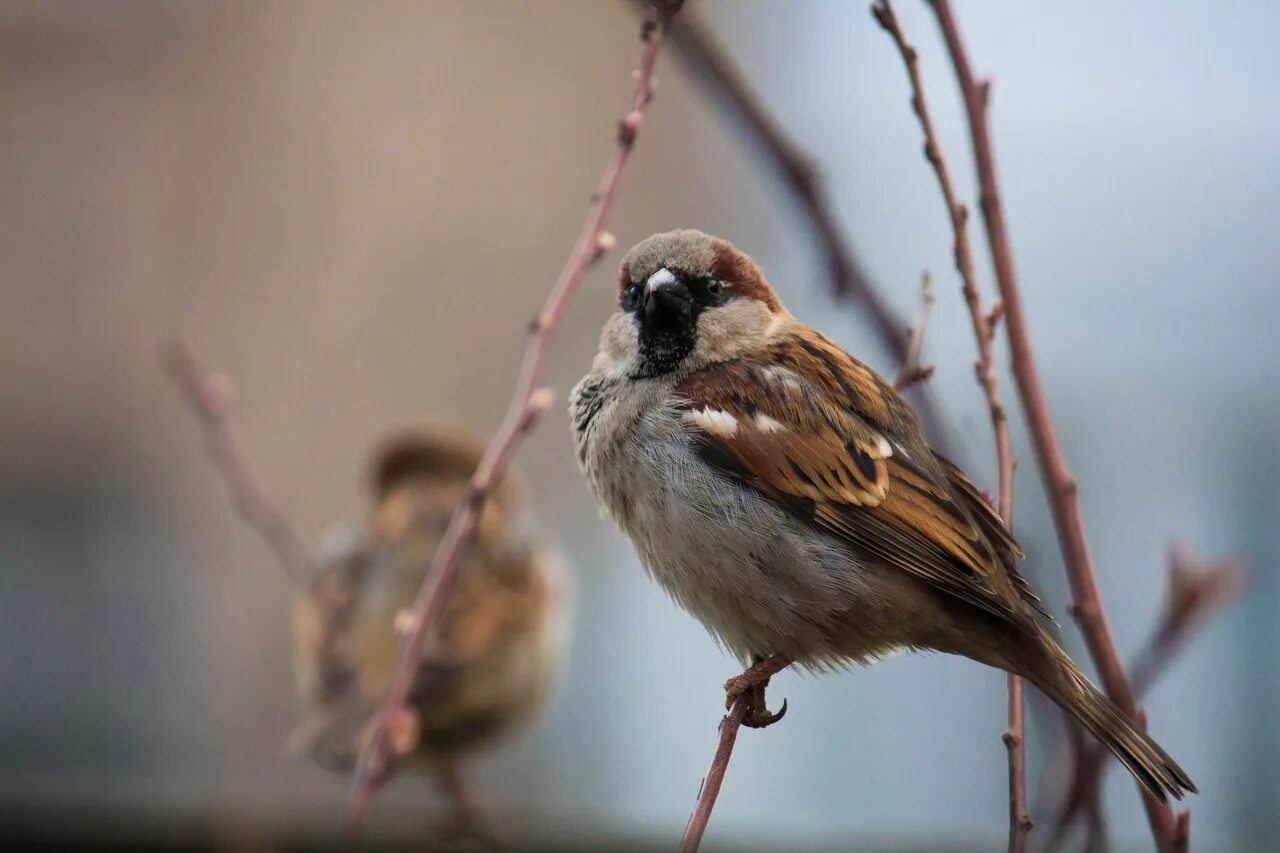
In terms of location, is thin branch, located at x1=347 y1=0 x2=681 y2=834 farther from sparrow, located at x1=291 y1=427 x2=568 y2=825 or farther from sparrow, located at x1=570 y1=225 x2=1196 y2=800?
sparrow, located at x1=291 y1=427 x2=568 y2=825

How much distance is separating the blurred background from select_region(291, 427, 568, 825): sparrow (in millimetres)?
1896

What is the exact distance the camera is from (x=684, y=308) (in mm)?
1888

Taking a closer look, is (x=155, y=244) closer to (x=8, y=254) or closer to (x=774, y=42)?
(x=8, y=254)

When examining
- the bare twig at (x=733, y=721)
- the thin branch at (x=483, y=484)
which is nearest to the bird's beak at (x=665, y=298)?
the thin branch at (x=483, y=484)

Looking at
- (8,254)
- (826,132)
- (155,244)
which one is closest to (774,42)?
(826,132)

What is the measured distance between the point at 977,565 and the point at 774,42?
551cm

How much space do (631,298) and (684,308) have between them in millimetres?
80

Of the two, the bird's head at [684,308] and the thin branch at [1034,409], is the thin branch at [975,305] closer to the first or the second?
the thin branch at [1034,409]

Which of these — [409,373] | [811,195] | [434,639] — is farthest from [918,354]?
[409,373]

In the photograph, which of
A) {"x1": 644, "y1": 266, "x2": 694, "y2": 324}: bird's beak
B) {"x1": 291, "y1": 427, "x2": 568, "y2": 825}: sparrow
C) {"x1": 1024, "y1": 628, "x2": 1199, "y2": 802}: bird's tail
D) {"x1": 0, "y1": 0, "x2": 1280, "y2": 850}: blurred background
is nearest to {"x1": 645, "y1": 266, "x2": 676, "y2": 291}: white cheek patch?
{"x1": 644, "y1": 266, "x2": 694, "y2": 324}: bird's beak

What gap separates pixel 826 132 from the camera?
6949 mm

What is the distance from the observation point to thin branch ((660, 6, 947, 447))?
163cm

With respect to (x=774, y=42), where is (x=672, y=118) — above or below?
below

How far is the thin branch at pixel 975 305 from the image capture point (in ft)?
4.39
